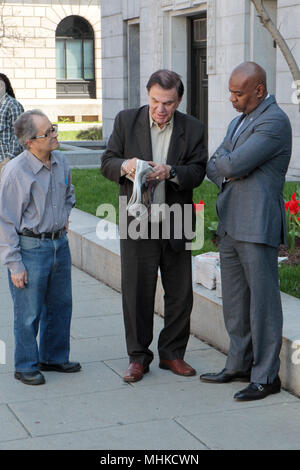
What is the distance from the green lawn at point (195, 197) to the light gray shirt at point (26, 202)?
2169 millimetres

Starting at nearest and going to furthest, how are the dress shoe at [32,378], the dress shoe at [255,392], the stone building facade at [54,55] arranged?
the dress shoe at [255,392] → the dress shoe at [32,378] → the stone building facade at [54,55]

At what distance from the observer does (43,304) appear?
5.58m

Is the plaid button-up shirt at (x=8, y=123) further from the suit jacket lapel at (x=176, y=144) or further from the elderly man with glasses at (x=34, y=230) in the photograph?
the suit jacket lapel at (x=176, y=144)

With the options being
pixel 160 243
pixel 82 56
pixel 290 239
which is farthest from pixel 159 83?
pixel 82 56

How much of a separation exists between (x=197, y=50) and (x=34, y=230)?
12.9 m

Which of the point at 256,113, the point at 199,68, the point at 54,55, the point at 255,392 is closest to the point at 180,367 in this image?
the point at 255,392

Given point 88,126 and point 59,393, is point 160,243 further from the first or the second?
point 88,126

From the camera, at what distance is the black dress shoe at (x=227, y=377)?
17.4 feet

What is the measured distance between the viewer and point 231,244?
5.09 meters

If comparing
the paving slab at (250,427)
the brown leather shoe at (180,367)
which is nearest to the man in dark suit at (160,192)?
the brown leather shoe at (180,367)

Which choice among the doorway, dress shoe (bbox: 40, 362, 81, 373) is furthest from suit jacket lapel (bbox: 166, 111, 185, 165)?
the doorway

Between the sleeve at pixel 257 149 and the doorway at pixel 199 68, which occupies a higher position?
the doorway at pixel 199 68

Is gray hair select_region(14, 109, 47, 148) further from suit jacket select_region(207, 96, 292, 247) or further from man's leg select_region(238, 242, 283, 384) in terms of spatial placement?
man's leg select_region(238, 242, 283, 384)

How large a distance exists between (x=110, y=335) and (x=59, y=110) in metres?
29.4
